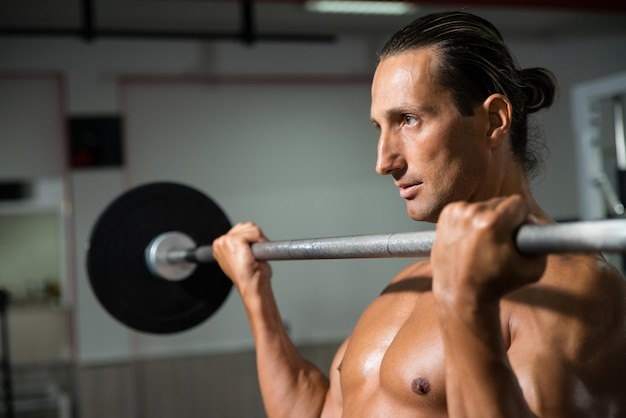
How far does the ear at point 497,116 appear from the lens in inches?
54.9

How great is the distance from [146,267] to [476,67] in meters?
1.16

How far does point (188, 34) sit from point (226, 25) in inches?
13.4

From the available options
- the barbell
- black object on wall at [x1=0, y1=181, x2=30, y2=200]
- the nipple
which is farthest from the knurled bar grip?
black object on wall at [x1=0, y1=181, x2=30, y2=200]

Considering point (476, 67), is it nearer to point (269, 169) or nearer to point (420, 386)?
point (420, 386)

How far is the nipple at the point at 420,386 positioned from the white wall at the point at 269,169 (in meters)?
4.21

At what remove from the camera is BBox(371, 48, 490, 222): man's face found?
137cm

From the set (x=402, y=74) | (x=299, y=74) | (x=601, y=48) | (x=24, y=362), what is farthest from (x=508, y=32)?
(x=402, y=74)

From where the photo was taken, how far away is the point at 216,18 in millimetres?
5660

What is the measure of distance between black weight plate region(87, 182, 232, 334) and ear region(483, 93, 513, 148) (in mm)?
1015

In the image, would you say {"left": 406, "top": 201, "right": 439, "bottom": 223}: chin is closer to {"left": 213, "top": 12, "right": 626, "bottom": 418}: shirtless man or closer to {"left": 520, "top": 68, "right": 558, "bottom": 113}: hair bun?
{"left": 213, "top": 12, "right": 626, "bottom": 418}: shirtless man

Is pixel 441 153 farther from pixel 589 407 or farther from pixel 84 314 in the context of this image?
pixel 84 314

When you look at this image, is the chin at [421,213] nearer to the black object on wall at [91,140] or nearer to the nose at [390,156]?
the nose at [390,156]

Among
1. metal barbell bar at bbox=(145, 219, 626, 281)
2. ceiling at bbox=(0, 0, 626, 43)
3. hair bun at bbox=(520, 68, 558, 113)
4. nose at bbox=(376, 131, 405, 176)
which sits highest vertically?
ceiling at bbox=(0, 0, 626, 43)

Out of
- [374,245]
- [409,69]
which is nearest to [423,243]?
[374,245]
